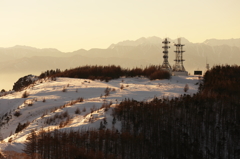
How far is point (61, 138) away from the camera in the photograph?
269 inches

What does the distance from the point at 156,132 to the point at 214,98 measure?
12.1 feet

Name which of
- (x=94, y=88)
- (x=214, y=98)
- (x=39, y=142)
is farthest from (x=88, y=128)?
(x=94, y=88)

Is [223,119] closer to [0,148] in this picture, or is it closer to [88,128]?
[88,128]

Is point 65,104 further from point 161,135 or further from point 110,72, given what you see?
point 110,72

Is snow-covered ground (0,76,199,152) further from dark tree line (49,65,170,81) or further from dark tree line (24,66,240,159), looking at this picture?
dark tree line (49,65,170,81)

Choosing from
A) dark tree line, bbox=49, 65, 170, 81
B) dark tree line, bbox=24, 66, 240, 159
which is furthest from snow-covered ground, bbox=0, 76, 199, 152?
dark tree line, bbox=49, 65, 170, 81

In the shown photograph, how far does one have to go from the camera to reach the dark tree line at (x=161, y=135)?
21.7ft

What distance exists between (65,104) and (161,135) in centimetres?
566

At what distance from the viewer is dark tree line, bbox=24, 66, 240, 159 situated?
662cm

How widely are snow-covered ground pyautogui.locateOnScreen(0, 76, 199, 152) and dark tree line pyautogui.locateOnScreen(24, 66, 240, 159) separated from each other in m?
0.63

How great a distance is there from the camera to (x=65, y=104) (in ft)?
40.4

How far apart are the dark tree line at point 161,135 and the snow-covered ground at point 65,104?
63cm

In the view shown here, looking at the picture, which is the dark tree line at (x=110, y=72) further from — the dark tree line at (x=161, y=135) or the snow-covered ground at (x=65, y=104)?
the dark tree line at (x=161, y=135)

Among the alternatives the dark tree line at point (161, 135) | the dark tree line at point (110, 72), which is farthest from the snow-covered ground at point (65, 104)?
the dark tree line at point (110, 72)
